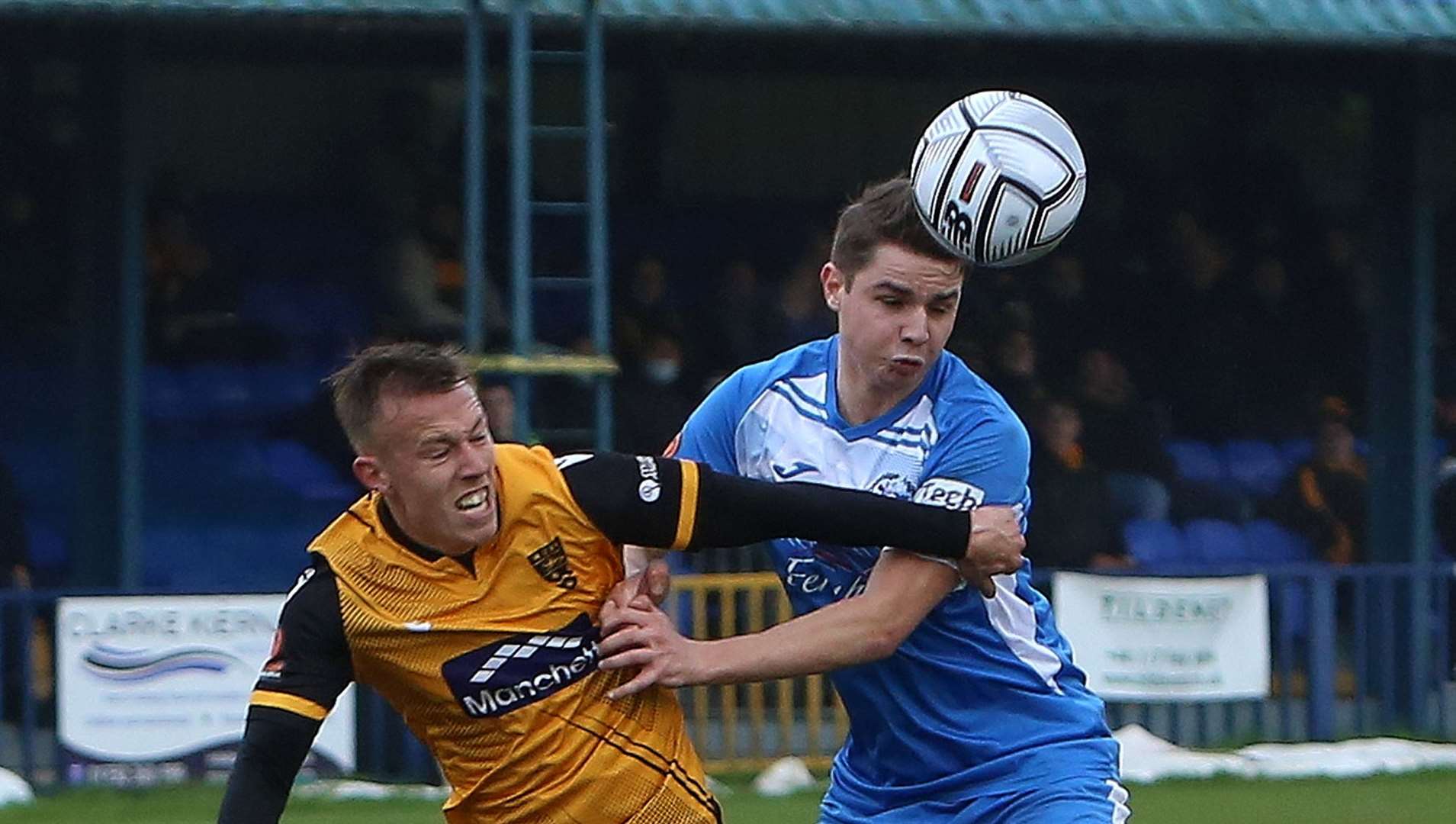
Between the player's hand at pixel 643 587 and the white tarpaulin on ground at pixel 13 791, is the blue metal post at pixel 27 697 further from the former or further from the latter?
the player's hand at pixel 643 587

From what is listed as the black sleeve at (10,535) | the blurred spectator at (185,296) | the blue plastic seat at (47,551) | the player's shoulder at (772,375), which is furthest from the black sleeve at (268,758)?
the blue plastic seat at (47,551)

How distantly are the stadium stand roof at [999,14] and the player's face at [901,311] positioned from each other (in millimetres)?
7708

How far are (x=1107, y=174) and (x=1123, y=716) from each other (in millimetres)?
4938

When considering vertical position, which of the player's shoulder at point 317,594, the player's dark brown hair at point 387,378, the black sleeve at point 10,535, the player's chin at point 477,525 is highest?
the player's dark brown hair at point 387,378

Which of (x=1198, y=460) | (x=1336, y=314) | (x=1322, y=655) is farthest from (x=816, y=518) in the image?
(x=1336, y=314)

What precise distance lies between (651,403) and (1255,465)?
4.20 m

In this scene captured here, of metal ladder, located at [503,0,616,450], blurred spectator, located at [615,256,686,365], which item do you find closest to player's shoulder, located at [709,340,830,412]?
metal ladder, located at [503,0,616,450]

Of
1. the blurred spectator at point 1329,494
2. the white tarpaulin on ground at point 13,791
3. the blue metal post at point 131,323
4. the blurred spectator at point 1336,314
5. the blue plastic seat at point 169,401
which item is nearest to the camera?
the white tarpaulin on ground at point 13,791

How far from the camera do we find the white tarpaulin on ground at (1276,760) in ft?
39.2

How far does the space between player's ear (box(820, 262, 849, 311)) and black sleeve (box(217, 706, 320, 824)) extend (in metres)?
1.27

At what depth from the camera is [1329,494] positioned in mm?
14664

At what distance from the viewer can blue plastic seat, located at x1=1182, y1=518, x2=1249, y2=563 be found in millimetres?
14531

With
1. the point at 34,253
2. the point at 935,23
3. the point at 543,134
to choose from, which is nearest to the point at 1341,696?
the point at 935,23

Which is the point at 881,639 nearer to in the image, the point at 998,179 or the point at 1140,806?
the point at 998,179
